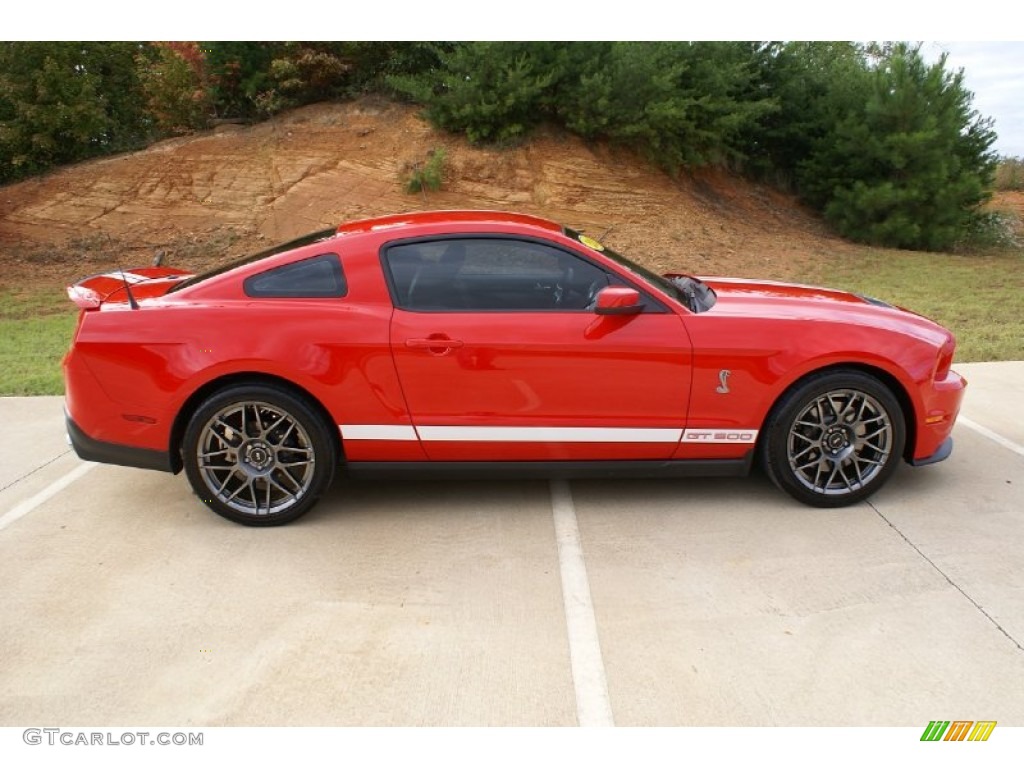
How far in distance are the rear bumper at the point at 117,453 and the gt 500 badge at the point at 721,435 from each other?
2.52 meters

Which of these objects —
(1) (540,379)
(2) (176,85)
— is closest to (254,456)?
(1) (540,379)

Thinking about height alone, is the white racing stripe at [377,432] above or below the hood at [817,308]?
below

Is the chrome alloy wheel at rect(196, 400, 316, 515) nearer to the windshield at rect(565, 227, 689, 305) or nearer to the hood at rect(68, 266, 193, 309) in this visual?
the hood at rect(68, 266, 193, 309)

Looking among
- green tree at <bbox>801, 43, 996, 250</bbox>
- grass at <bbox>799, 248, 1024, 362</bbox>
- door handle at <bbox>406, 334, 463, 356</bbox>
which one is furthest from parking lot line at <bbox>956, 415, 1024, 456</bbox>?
green tree at <bbox>801, 43, 996, 250</bbox>

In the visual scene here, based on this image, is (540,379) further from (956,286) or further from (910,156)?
(910,156)

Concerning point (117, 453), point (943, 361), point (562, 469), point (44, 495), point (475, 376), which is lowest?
point (44, 495)

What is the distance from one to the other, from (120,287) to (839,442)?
12.2ft

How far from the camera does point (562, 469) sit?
4109mm

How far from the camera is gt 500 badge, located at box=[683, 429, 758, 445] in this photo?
13.4 ft

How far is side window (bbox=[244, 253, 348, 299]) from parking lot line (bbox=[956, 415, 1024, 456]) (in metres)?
3.97

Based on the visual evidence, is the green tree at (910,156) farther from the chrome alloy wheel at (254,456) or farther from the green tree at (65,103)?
the chrome alloy wheel at (254,456)

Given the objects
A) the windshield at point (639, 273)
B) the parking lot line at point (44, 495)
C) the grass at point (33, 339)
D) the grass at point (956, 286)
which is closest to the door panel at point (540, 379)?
the windshield at point (639, 273)

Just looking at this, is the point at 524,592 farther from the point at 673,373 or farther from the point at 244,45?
the point at 244,45

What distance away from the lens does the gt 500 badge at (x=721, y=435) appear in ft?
13.4
